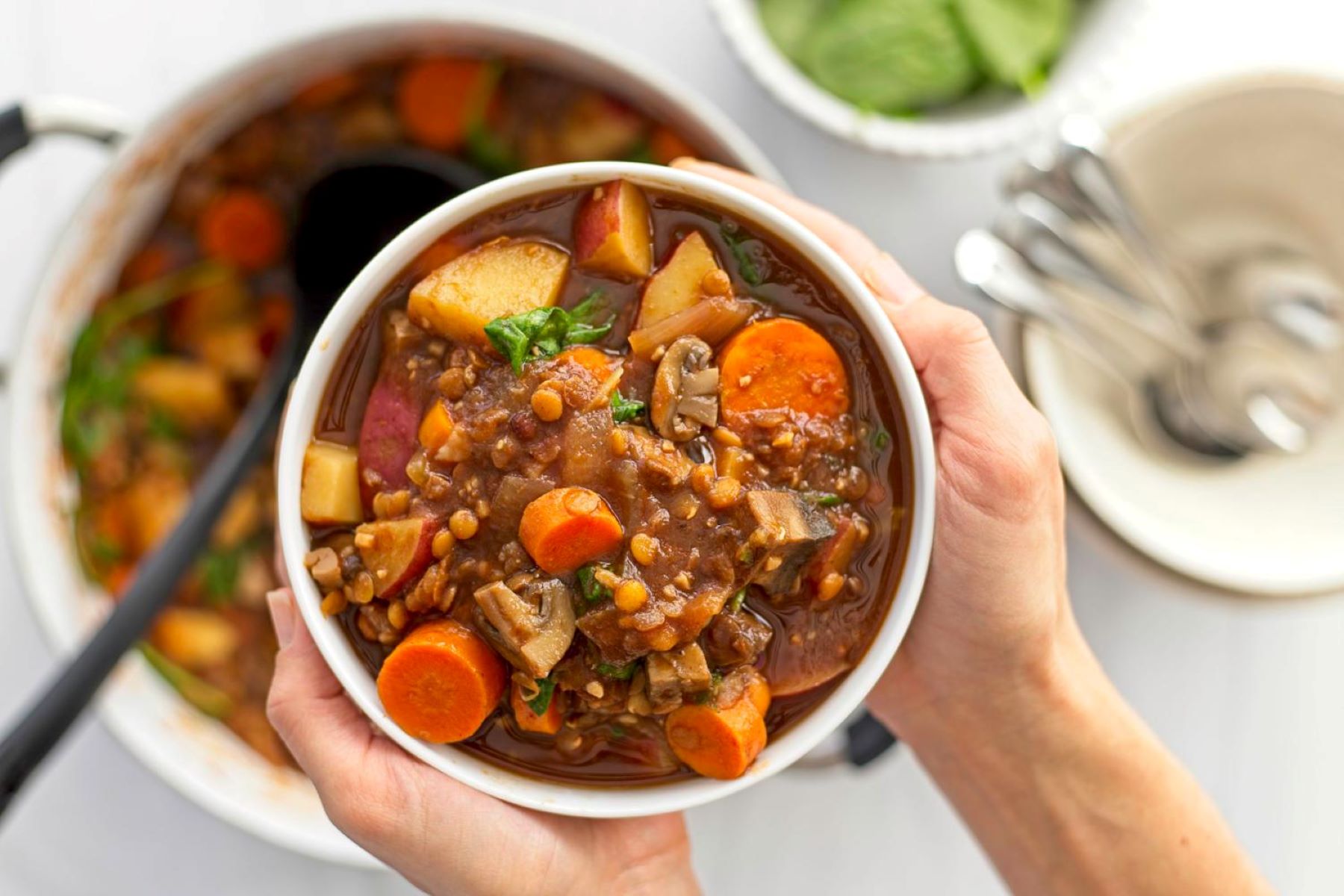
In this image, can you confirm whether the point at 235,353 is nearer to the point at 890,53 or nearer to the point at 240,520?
the point at 240,520

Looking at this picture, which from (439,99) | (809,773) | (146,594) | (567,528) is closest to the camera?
(567,528)

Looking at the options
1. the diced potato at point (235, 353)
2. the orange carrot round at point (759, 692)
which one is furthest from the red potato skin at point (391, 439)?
the diced potato at point (235, 353)

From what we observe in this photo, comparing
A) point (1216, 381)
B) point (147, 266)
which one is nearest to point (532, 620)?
point (147, 266)

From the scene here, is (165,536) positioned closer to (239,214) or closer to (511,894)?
(239,214)

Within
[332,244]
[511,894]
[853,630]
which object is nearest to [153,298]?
[332,244]

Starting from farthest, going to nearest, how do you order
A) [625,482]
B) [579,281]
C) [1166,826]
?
[1166,826], [579,281], [625,482]

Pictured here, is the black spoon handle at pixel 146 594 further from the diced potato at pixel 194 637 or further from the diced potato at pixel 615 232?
the diced potato at pixel 615 232

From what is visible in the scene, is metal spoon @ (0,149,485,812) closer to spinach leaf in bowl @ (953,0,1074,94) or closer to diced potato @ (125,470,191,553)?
diced potato @ (125,470,191,553)

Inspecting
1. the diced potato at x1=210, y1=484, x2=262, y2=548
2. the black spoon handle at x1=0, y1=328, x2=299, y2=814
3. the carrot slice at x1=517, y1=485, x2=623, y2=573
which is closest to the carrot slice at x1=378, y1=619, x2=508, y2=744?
the carrot slice at x1=517, y1=485, x2=623, y2=573
